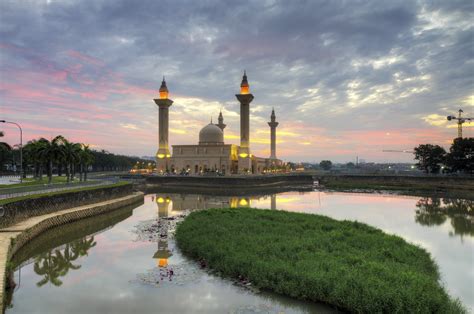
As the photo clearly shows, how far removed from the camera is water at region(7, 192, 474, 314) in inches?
539

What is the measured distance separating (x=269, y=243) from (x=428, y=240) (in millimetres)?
13918

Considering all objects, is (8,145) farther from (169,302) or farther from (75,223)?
(169,302)

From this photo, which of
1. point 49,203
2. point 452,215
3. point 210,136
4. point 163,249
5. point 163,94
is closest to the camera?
point 163,249

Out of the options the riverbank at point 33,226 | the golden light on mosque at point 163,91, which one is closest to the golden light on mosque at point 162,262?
the riverbank at point 33,226

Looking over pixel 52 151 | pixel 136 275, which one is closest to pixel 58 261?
pixel 136 275

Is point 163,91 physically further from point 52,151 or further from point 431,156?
point 431,156

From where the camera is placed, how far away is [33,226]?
78.6 ft

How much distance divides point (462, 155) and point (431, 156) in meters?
12.7

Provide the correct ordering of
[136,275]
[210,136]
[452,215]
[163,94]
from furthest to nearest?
[210,136]
[163,94]
[452,215]
[136,275]

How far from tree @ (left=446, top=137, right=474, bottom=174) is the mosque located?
4801 cm

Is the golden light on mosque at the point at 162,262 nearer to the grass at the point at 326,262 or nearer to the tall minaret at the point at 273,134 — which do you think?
the grass at the point at 326,262

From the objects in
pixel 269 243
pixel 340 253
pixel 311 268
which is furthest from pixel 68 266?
pixel 340 253

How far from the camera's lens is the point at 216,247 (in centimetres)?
1920

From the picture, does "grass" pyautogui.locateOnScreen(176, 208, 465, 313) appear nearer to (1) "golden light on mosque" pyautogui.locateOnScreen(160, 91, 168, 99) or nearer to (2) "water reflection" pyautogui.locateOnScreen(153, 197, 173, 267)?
(2) "water reflection" pyautogui.locateOnScreen(153, 197, 173, 267)
